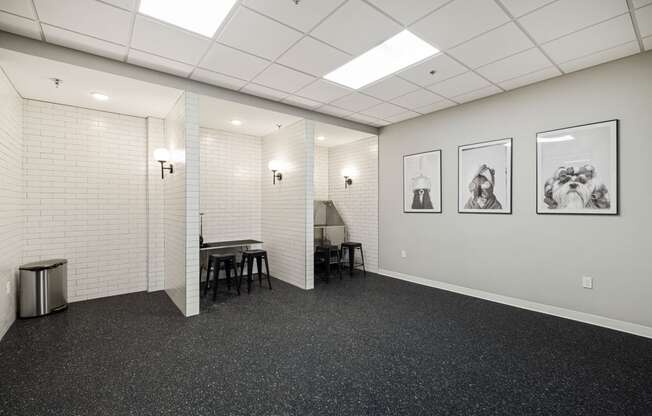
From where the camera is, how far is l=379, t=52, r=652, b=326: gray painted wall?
310 cm

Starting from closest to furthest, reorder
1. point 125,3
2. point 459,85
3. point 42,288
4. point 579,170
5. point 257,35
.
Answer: point 125,3 → point 257,35 → point 579,170 → point 42,288 → point 459,85

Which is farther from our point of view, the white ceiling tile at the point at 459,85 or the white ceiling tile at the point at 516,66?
the white ceiling tile at the point at 459,85

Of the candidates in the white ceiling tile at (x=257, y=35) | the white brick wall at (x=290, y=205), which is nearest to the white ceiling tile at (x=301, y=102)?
the white brick wall at (x=290, y=205)

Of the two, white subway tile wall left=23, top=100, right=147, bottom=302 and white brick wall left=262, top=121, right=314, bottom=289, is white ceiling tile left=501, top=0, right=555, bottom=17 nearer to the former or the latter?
white brick wall left=262, top=121, right=314, bottom=289

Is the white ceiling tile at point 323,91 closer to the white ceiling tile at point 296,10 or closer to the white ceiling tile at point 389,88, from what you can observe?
the white ceiling tile at point 389,88

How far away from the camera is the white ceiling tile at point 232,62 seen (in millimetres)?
3004

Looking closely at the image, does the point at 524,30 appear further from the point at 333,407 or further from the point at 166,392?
the point at 166,392

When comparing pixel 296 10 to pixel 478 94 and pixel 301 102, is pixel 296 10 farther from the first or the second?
pixel 478 94

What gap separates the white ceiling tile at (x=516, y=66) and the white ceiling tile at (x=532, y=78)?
0.34 feet

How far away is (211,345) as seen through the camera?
2.90 metres

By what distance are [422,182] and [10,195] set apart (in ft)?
18.0

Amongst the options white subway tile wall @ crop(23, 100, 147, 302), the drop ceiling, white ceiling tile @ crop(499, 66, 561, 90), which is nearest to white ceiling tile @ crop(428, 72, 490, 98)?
the drop ceiling

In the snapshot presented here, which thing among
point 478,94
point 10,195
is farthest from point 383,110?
point 10,195

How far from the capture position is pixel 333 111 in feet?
16.2
